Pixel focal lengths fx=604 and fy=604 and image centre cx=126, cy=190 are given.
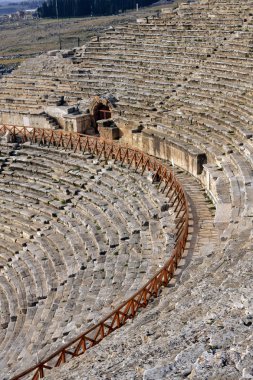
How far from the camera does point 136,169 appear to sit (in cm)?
2173

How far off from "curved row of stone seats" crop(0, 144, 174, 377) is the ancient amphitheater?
0.20ft

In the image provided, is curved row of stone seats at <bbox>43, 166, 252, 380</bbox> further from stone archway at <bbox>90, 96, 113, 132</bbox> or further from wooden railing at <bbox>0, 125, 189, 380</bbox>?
stone archway at <bbox>90, 96, 113, 132</bbox>

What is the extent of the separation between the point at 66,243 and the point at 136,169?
4.32 metres

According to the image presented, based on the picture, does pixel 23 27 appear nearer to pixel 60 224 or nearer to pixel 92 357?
pixel 60 224

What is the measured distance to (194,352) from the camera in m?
7.77

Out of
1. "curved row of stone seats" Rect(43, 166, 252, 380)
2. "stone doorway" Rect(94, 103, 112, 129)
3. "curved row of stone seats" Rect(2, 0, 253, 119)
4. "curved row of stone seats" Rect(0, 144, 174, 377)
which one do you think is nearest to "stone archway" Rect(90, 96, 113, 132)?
"stone doorway" Rect(94, 103, 112, 129)

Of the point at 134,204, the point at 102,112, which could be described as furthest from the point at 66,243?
the point at 102,112

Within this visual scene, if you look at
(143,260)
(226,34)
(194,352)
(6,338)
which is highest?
(226,34)

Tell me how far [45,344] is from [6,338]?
2.42 m

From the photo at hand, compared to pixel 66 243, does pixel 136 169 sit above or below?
above

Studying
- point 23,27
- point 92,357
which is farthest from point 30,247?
point 23,27

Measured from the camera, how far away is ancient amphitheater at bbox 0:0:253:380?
9.41m

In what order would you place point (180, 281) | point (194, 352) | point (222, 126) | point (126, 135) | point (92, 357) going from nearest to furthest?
1. point (194, 352)
2. point (92, 357)
3. point (180, 281)
4. point (222, 126)
5. point (126, 135)

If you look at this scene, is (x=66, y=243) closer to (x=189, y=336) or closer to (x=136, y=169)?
(x=136, y=169)
